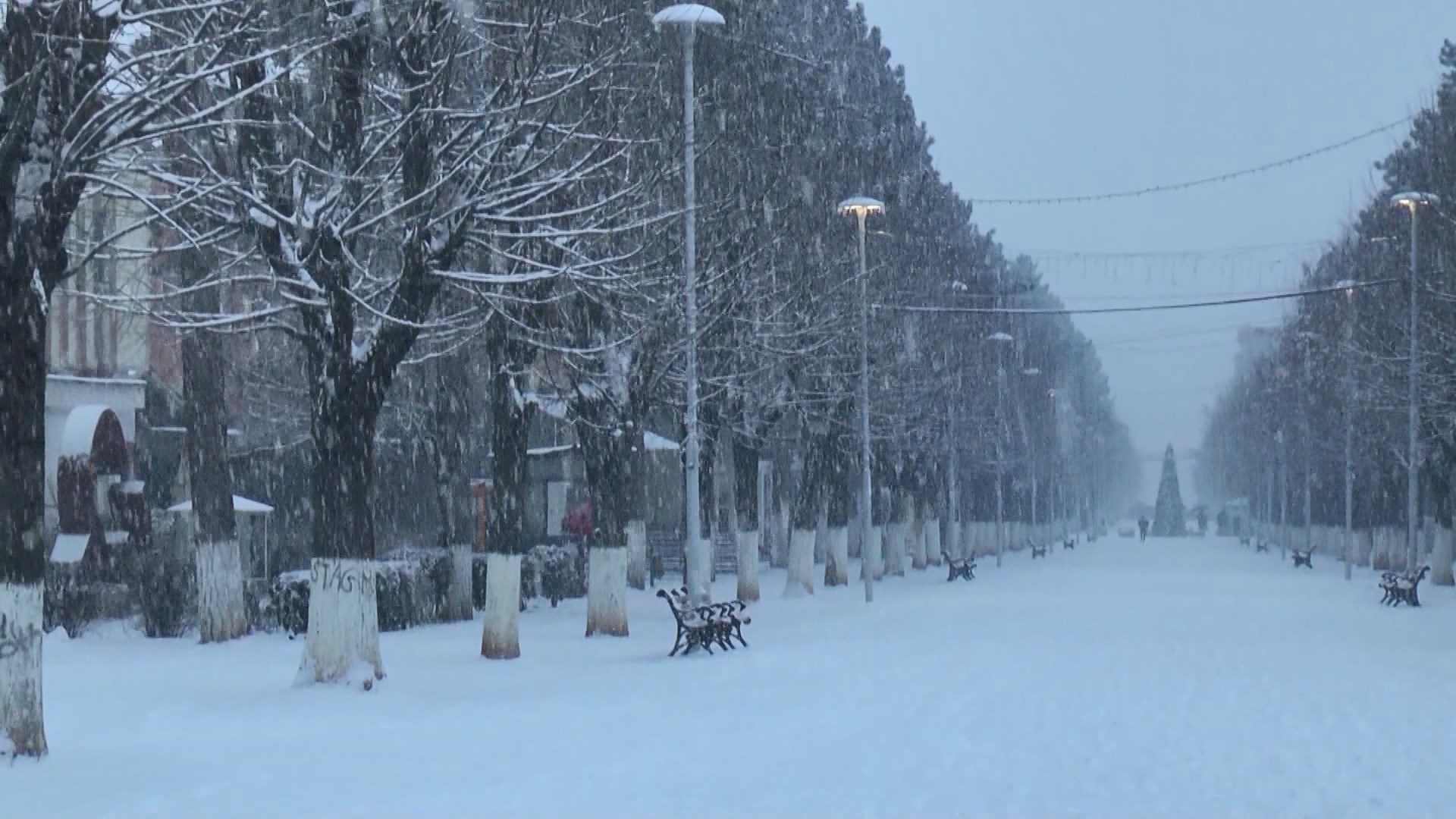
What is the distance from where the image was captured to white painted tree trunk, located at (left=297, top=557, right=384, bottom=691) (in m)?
18.2

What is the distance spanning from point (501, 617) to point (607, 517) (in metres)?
4.65

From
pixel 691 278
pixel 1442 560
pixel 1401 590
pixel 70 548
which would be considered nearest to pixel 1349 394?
pixel 1442 560

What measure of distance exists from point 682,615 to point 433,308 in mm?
5903

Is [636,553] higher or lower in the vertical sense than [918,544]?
higher

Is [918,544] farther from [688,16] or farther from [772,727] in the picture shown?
[772,727]

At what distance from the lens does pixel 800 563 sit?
1624 inches

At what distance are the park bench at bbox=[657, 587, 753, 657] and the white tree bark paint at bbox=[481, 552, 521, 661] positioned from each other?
228cm

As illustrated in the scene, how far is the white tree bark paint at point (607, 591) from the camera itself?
2734 cm

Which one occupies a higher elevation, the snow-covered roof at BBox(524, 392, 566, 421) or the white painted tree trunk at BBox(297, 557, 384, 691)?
the snow-covered roof at BBox(524, 392, 566, 421)

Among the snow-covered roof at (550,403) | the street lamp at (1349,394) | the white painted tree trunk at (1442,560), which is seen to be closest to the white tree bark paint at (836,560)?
the snow-covered roof at (550,403)

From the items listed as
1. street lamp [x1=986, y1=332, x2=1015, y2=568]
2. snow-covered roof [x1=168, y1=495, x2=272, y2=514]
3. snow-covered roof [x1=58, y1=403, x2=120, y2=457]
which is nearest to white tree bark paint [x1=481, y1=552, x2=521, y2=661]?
snow-covered roof [x1=58, y1=403, x2=120, y2=457]

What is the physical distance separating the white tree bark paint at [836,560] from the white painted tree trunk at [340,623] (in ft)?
96.6

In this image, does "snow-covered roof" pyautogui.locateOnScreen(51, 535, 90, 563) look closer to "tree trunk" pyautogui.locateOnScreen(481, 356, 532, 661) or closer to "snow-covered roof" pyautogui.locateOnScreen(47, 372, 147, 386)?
"snow-covered roof" pyautogui.locateOnScreen(47, 372, 147, 386)

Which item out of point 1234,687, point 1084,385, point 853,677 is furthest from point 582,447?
point 1084,385
